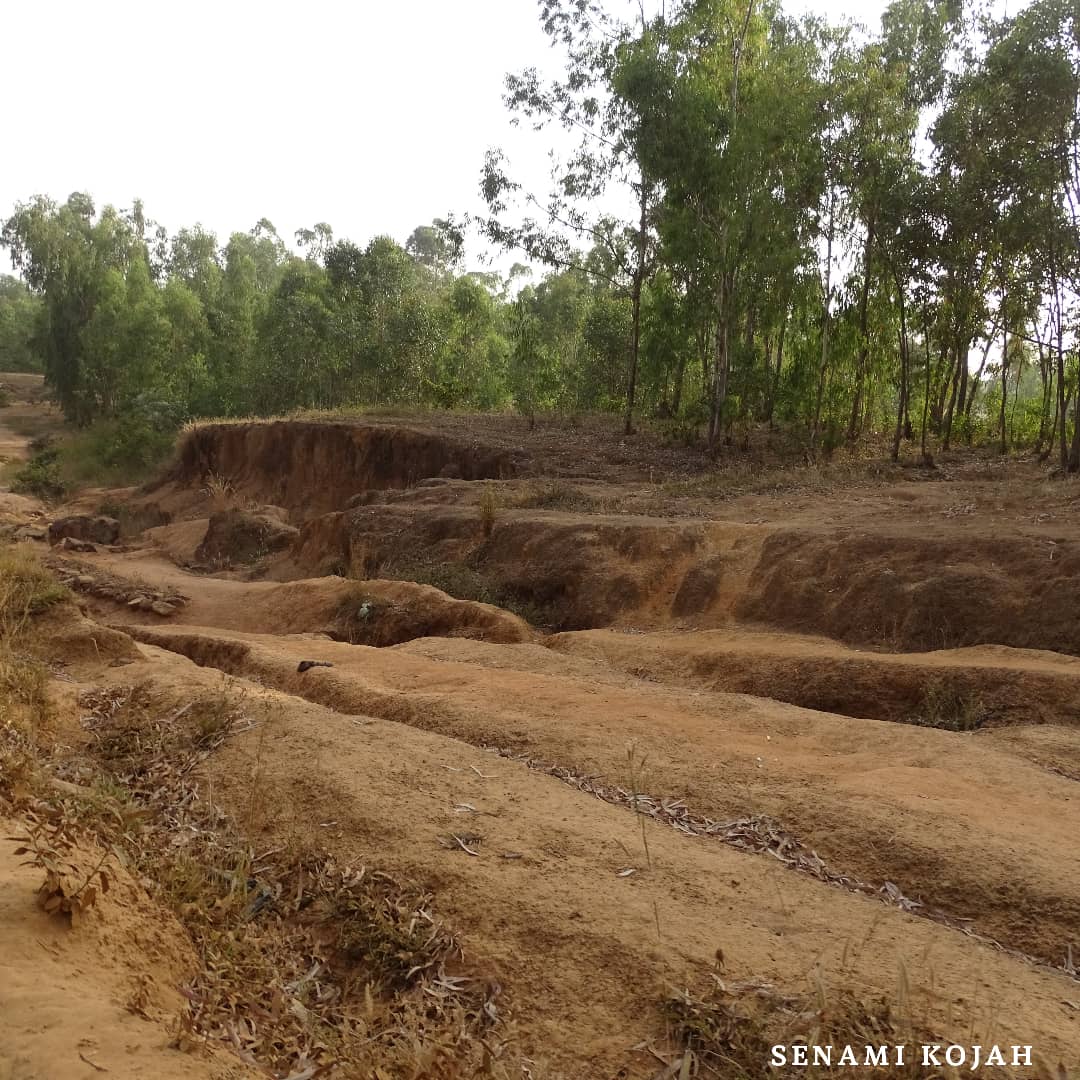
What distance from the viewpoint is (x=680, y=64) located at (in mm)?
18891

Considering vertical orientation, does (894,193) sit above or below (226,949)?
above

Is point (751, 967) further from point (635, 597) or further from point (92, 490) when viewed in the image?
point (92, 490)

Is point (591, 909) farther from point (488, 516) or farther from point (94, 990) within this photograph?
point (488, 516)

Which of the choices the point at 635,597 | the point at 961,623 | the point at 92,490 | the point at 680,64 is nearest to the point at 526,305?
the point at 92,490

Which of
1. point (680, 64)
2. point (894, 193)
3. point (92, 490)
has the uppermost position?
point (680, 64)

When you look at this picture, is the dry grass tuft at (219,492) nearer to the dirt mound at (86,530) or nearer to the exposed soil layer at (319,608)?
the dirt mound at (86,530)

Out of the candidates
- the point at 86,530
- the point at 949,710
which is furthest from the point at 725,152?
the point at 86,530

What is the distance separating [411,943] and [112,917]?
3.42 ft

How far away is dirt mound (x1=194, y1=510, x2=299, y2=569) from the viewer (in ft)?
59.7

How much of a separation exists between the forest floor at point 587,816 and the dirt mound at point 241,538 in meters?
7.20

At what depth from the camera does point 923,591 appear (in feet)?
28.3

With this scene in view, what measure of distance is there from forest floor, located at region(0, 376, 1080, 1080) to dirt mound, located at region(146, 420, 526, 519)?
9208 mm

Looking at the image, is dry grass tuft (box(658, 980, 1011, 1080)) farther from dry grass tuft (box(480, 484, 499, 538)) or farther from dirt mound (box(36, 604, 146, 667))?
dry grass tuft (box(480, 484, 499, 538))

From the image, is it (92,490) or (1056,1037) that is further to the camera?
(92,490)
